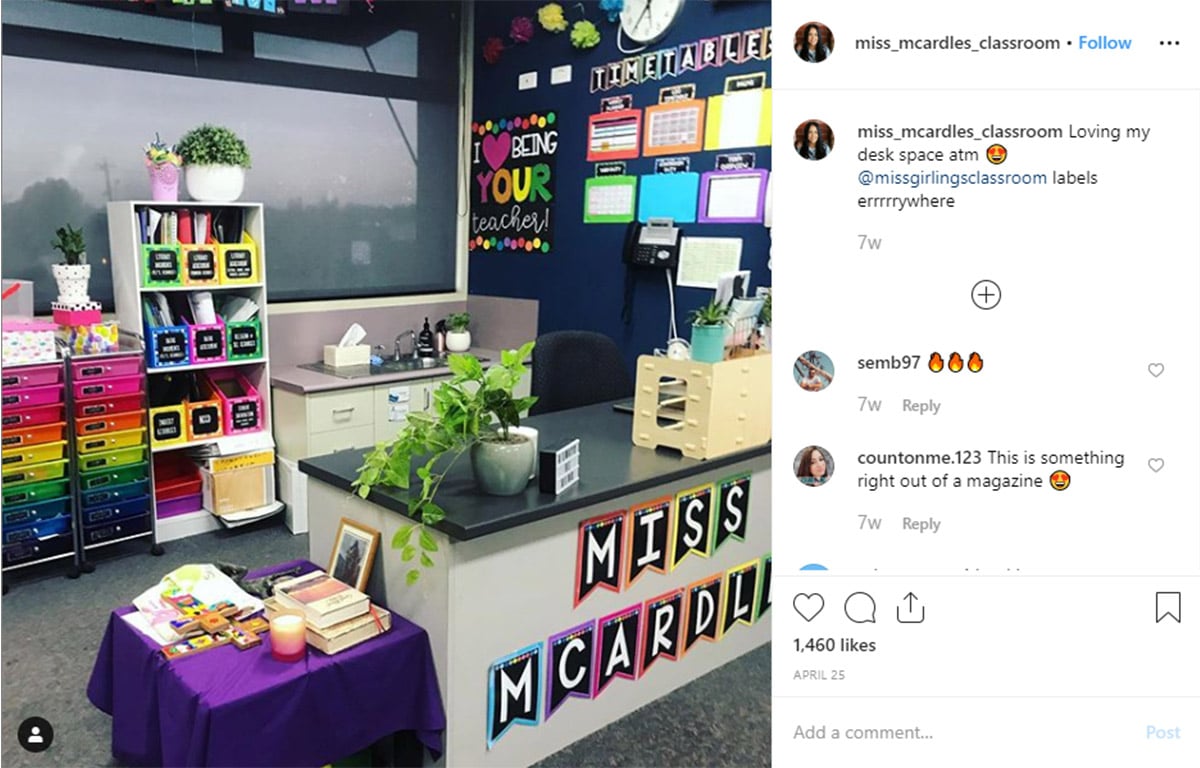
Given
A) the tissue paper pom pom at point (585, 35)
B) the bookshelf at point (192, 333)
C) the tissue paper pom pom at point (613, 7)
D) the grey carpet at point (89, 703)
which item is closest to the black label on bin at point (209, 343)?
the bookshelf at point (192, 333)

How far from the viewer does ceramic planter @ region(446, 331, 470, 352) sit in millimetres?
4996

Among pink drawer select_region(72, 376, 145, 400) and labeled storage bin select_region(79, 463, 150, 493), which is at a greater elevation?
pink drawer select_region(72, 376, 145, 400)

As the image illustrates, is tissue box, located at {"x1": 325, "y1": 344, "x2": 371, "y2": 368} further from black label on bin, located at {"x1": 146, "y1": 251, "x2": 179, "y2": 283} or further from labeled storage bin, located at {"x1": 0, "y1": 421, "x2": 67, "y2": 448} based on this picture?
labeled storage bin, located at {"x1": 0, "y1": 421, "x2": 67, "y2": 448}

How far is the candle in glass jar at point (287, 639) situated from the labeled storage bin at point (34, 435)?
6.89ft

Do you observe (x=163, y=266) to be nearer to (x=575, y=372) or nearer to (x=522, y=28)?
(x=575, y=372)

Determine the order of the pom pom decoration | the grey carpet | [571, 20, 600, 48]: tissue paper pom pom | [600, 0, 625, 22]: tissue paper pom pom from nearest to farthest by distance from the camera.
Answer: the grey carpet, [600, 0, 625, 22]: tissue paper pom pom, [571, 20, 600, 48]: tissue paper pom pom, the pom pom decoration
